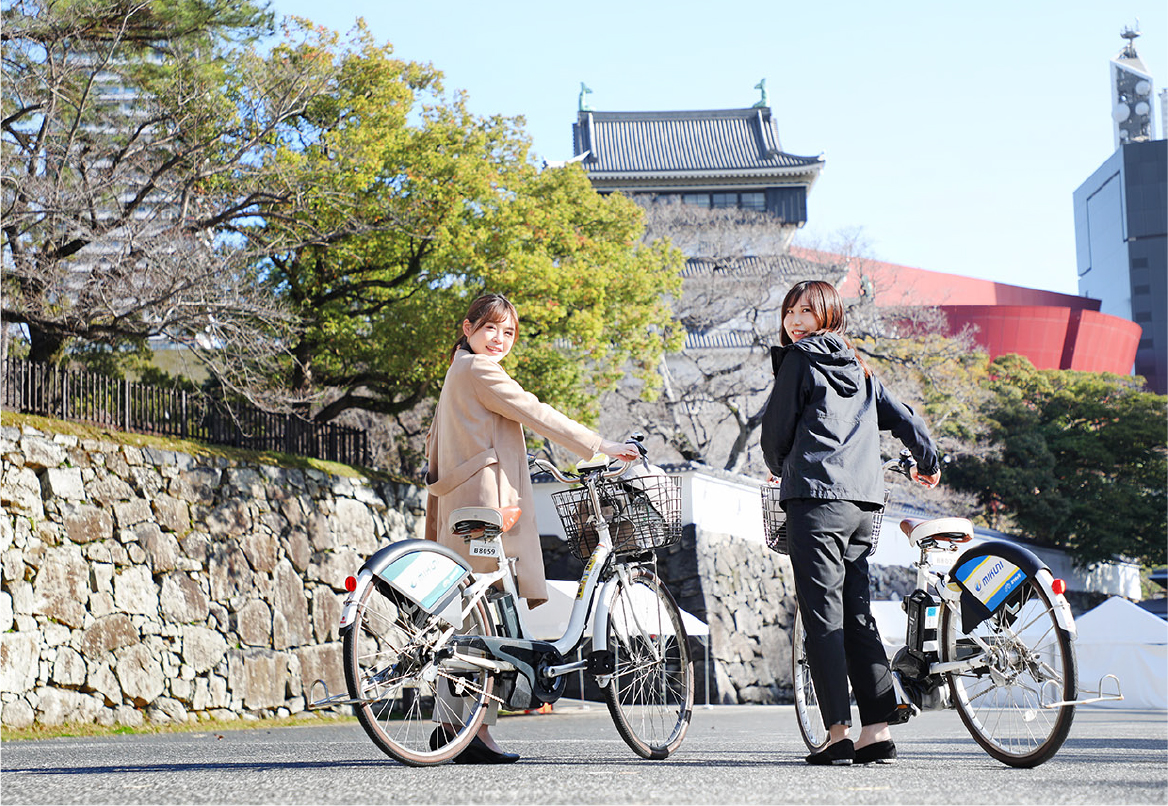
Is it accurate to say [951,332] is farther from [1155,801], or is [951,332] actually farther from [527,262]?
[1155,801]

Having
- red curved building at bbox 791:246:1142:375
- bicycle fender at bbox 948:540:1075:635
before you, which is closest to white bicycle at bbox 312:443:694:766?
bicycle fender at bbox 948:540:1075:635

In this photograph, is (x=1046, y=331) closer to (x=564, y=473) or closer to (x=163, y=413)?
(x=163, y=413)

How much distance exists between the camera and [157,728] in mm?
11211

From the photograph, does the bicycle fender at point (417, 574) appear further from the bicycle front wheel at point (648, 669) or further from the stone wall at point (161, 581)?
the stone wall at point (161, 581)

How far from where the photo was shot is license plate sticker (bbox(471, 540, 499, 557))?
12.7ft

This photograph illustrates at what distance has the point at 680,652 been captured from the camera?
14.1 ft

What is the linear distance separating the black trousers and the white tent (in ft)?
50.4

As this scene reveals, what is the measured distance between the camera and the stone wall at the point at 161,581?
10492 mm

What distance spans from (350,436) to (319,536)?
6.69ft

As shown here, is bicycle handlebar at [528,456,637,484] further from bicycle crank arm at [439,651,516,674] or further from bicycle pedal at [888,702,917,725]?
bicycle pedal at [888,702,917,725]

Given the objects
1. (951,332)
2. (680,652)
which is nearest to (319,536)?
(680,652)

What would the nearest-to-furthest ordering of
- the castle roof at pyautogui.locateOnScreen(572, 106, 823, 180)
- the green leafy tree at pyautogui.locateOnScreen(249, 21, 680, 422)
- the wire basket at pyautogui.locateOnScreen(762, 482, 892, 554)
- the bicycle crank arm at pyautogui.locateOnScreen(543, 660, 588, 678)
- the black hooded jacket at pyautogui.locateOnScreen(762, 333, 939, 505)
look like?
1. the black hooded jacket at pyautogui.locateOnScreen(762, 333, 939, 505)
2. the bicycle crank arm at pyautogui.locateOnScreen(543, 660, 588, 678)
3. the wire basket at pyautogui.locateOnScreen(762, 482, 892, 554)
4. the green leafy tree at pyautogui.locateOnScreen(249, 21, 680, 422)
5. the castle roof at pyautogui.locateOnScreen(572, 106, 823, 180)

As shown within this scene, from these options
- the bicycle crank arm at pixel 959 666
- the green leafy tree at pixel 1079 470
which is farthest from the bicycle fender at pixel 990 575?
the green leafy tree at pixel 1079 470

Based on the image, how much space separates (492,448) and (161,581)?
8972 millimetres
